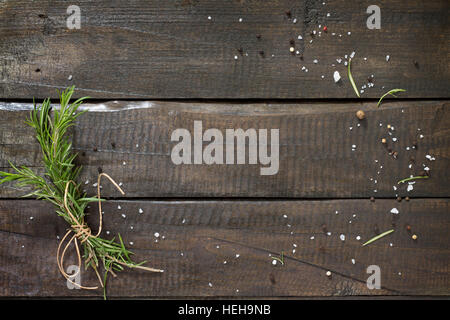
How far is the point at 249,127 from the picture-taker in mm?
784

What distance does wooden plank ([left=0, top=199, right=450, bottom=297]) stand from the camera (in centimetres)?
79

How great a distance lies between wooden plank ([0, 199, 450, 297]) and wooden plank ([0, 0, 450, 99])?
9.5 inches

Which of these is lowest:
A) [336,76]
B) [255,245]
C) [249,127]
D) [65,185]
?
[255,245]

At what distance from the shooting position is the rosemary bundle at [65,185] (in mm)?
751

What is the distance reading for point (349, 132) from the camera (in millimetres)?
785

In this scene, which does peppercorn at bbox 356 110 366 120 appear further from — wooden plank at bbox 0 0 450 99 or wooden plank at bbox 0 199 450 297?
wooden plank at bbox 0 199 450 297

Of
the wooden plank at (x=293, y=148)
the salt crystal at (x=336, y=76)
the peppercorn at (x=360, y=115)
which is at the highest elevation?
the salt crystal at (x=336, y=76)

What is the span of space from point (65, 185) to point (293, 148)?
18.5 inches

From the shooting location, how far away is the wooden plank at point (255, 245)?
2.58 ft

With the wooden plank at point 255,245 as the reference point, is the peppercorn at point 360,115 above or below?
above

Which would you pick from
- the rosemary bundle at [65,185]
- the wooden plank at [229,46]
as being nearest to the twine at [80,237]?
the rosemary bundle at [65,185]

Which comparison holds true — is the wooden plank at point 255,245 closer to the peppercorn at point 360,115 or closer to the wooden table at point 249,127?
the wooden table at point 249,127

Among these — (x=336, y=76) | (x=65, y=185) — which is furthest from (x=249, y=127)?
(x=65, y=185)

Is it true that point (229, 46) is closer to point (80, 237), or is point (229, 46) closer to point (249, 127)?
point (249, 127)
